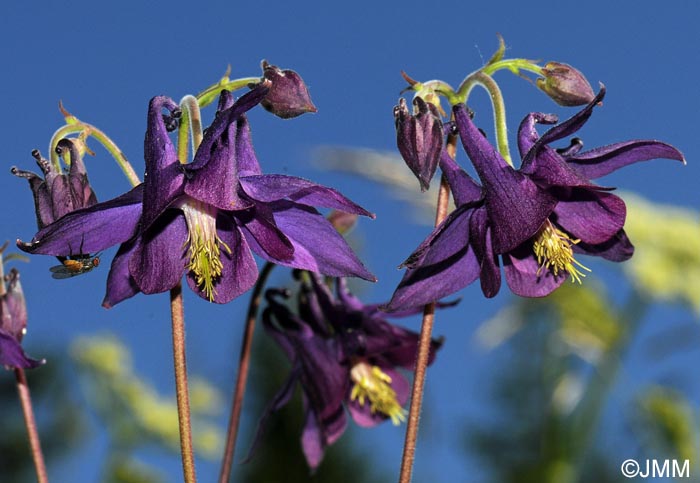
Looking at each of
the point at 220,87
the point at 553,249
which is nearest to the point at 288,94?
the point at 220,87

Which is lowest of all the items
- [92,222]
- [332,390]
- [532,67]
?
[332,390]

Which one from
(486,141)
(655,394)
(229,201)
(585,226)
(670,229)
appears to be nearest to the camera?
(229,201)

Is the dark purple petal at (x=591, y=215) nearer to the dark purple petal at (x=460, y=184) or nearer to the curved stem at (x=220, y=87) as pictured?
the dark purple petal at (x=460, y=184)

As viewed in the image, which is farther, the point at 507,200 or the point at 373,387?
the point at 373,387

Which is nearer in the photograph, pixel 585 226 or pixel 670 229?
pixel 585 226

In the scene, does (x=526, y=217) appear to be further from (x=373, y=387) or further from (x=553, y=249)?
(x=373, y=387)

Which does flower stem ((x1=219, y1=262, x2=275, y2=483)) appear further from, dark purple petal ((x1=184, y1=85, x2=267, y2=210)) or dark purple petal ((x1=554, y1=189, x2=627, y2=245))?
dark purple petal ((x1=554, y1=189, x2=627, y2=245))

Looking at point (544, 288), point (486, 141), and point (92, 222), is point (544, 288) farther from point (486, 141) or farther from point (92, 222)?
point (92, 222)

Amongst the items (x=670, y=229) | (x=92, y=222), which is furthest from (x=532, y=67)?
(x=670, y=229)
